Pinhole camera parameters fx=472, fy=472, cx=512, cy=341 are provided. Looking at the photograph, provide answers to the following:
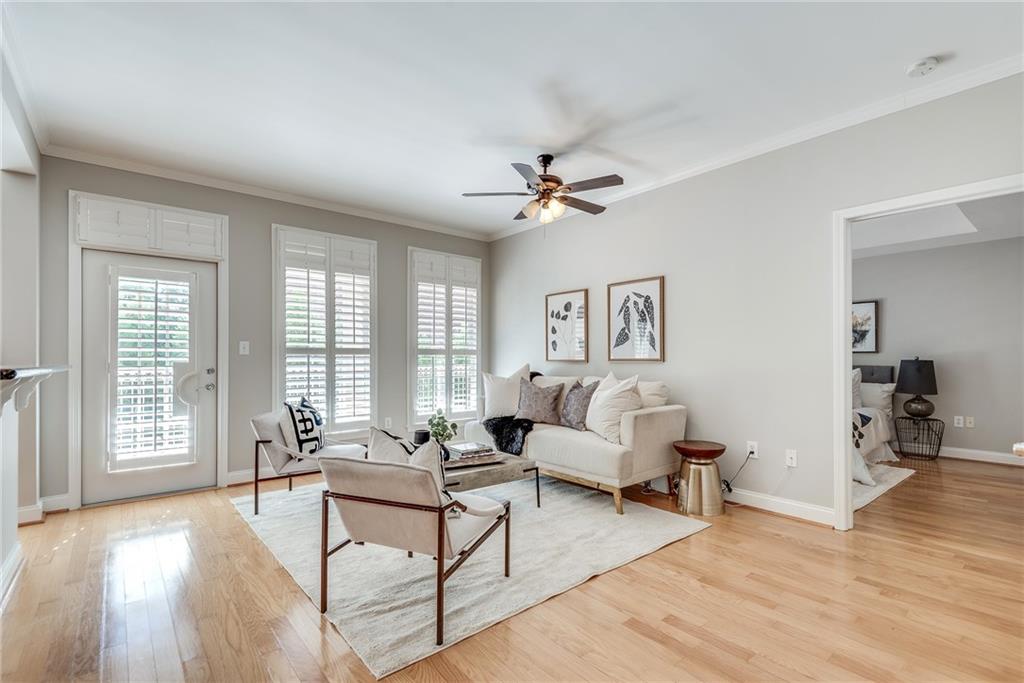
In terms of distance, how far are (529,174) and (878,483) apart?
4.15m

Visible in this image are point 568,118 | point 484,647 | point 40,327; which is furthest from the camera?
point 40,327

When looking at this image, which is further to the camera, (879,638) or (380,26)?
(380,26)

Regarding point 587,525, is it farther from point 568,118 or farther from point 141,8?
point 141,8

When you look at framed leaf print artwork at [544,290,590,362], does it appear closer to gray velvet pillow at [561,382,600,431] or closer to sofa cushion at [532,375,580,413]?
sofa cushion at [532,375,580,413]

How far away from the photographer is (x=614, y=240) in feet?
15.5

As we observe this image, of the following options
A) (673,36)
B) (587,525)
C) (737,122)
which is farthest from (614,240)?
(587,525)

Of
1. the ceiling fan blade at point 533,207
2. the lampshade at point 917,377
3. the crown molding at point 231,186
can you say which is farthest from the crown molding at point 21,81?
the lampshade at point 917,377

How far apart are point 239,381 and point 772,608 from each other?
4394mm

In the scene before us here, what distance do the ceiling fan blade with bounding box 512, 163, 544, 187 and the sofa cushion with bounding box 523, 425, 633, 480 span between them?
2.01 meters

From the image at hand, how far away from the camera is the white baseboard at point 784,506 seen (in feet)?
10.7

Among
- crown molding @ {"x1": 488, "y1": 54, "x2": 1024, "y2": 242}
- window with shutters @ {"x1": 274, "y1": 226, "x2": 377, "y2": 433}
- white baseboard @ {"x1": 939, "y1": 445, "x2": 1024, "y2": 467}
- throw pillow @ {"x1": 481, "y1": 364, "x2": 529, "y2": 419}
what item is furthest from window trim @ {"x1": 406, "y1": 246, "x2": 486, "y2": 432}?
white baseboard @ {"x1": 939, "y1": 445, "x2": 1024, "y2": 467}

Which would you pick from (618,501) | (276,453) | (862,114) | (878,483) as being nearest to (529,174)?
(862,114)

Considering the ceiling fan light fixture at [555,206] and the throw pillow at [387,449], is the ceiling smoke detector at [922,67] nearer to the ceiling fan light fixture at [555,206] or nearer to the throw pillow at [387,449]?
the ceiling fan light fixture at [555,206]

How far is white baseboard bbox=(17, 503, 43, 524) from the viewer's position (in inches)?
130
